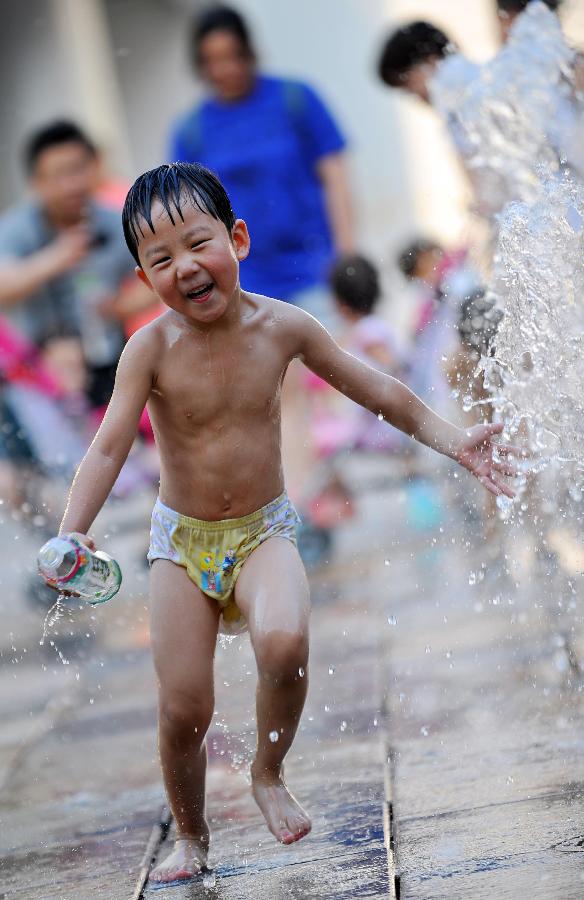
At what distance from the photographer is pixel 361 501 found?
26.0 feet

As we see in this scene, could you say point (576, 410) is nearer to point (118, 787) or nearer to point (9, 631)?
point (118, 787)

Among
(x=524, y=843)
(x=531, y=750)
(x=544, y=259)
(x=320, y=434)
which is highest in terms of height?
(x=544, y=259)

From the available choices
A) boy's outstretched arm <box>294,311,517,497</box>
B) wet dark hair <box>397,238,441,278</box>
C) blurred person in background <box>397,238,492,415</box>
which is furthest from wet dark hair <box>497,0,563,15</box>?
boy's outstretched arm <box>294,311,517,497</box>

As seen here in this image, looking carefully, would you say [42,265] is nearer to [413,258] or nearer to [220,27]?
[220,27]

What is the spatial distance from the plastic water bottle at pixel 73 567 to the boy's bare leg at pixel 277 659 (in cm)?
30

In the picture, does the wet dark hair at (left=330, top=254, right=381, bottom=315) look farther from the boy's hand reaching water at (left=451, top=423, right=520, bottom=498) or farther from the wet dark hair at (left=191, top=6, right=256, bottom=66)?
the boy's hand reaching water at (left=451, top=423, right=520, bottom=498)

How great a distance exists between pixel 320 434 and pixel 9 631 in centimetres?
218

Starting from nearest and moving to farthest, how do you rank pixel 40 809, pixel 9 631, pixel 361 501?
pixel 40 809 → pixel 9 631 → pixel 361 501

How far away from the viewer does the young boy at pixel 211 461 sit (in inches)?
111

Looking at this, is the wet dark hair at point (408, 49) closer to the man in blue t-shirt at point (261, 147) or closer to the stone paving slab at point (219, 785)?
the man in blue t-shirt at point (261, 147)

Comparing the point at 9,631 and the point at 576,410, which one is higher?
the point at 576,410

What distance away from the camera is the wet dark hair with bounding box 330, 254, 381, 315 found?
20.8 feet

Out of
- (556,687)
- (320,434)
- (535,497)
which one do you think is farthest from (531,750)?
(320,434)

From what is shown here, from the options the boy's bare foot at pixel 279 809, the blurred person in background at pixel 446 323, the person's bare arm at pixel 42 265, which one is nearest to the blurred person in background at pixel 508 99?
the blurred person in background at pixel 446 323
